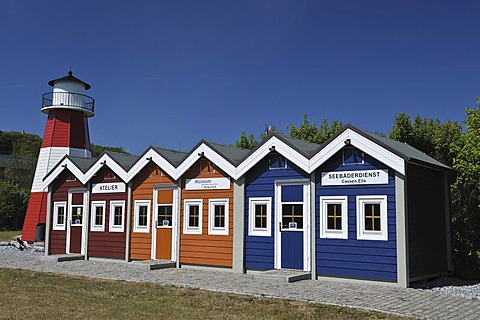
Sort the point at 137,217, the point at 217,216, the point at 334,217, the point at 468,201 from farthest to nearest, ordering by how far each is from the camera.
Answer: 1. the point at 137,217
2. the point at 468,201
3. the point at 217,216
4. the point at 334,217

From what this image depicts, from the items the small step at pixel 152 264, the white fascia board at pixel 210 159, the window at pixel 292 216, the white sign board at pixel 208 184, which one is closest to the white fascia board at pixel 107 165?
the white fascia board at pixel 210 159

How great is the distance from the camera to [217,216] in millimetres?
16250

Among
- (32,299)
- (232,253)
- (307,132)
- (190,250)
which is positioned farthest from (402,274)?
(307,132)

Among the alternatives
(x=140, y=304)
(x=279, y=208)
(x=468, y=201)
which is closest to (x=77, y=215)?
(x=279, y=208)

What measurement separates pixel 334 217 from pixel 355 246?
0.98 metres

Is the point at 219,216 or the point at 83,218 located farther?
the point at 83,218

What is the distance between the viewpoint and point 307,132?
96.8 feet

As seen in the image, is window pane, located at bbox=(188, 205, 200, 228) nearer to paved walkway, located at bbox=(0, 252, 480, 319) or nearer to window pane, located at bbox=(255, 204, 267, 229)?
paved walkway, located at bbox=(0, 252, 480, 319)

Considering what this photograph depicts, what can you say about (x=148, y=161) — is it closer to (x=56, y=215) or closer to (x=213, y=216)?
(x=213, y=216)

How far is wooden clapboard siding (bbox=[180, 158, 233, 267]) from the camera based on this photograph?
51.8 ft

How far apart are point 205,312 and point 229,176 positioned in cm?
727

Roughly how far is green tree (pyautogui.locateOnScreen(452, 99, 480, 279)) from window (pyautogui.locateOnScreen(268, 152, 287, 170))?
5036mm

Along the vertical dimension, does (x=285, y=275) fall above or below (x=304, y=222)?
below

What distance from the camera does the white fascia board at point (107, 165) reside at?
60.5 feet
